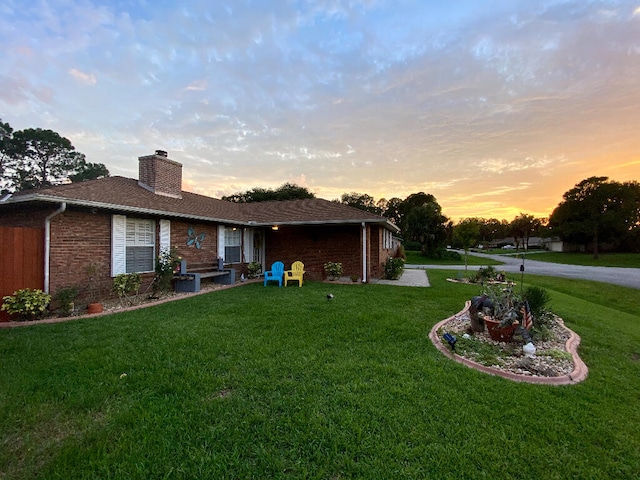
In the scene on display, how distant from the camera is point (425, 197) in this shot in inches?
1709

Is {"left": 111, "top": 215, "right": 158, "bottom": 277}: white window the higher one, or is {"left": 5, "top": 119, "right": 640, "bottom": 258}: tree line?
{"left": 5, "top": 119, "right": 640, "bottom": 258}: tree line

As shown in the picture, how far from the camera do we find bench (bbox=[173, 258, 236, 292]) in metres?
9.29

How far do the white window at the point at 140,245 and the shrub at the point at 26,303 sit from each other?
209 centimetres

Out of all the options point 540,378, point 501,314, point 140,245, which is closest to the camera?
point 540,378

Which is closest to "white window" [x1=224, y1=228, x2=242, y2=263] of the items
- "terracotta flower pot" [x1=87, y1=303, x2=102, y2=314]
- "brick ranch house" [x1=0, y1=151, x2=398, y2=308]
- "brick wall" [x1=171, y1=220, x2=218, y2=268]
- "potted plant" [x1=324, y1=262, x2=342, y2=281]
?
"brick ranch house" [x1=0, y1=151, x2=398, y2=308]

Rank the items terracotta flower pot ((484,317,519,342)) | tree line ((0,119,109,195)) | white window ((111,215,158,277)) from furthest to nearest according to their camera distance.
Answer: tree line ((0,119,109,195))
white window ((111,215,158,277))
terracotta flower pot ((484,317,519,342))

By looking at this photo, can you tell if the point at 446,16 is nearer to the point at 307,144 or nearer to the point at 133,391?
the point at 307,144

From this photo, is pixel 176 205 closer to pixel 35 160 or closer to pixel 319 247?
pixel 319 247

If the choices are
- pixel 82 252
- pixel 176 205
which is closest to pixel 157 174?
pixel 176 205

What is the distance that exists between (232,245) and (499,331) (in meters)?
9.91

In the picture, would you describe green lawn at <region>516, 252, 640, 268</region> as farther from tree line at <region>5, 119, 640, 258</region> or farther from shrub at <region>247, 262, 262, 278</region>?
Answer: shrub at <region>247, 262, 262, 278</region>

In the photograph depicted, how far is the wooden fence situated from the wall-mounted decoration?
391 cm

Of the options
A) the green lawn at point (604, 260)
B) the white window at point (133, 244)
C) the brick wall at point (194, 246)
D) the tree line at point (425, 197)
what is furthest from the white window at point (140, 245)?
the green lawn at point (604, 260)

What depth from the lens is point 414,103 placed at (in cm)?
1097
